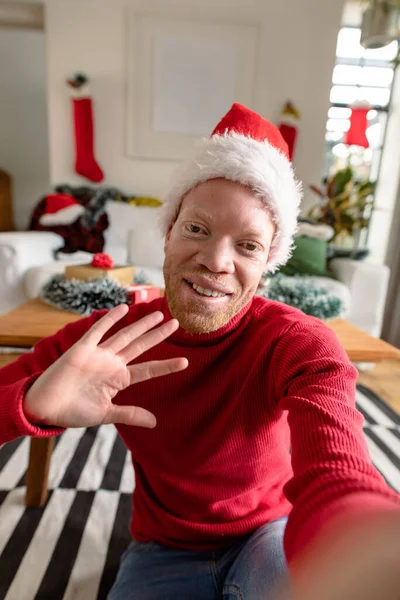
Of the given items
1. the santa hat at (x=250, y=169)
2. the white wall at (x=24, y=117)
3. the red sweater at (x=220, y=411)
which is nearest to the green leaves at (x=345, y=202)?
the santa hat at (x=250, y=169)

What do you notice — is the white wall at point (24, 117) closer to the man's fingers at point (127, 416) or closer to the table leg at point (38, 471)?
the table leg at point (38, 471)

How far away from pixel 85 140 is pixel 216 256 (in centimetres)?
294

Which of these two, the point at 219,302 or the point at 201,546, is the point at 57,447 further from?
the point at 219,302

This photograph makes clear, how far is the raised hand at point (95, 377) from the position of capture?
49cm

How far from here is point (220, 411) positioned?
599mm

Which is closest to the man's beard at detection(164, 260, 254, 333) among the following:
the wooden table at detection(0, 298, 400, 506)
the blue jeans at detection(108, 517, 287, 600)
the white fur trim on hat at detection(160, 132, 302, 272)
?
the white fur trim on hat at detection(160, 132, 302, 272)

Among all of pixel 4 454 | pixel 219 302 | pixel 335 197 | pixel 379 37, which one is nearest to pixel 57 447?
pixel 4 454

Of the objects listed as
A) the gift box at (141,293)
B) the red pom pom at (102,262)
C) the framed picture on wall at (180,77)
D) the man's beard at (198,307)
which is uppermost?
the framed picture on wall at (180,77)

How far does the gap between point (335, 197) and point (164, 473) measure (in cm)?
270

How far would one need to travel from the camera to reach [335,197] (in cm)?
288

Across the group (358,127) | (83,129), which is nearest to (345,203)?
(358,127)

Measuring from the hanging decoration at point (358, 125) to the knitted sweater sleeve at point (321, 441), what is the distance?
2.91m

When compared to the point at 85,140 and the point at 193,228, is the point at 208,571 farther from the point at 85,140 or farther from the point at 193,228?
→ the point at 85,140

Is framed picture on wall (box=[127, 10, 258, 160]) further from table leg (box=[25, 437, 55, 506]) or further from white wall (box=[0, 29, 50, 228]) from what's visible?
table leg (box=[25, 437, 55, 506])
